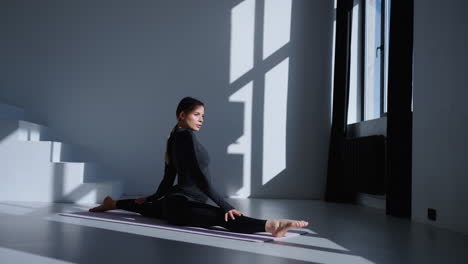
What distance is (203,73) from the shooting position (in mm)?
5582

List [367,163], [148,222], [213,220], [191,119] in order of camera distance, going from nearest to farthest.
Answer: [213,220]
[191,119]
[148,222]
[367,163]

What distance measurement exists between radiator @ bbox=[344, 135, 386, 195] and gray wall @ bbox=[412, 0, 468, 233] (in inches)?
28.6

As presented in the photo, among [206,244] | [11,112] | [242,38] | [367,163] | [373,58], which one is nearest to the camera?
[206,244]

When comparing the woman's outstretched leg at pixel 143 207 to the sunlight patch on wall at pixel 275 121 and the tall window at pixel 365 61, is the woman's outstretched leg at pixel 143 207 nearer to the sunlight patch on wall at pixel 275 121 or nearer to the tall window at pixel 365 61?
the sunlight patch on wall at pixel 275 121

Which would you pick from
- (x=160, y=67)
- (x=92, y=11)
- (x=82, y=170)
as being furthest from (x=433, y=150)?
(x=92, y=11)

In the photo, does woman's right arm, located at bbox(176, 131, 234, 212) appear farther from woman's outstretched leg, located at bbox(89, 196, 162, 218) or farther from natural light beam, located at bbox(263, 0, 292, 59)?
natural light beam, located at bbox(263, 0, 292, 59)

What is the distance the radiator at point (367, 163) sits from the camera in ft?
13.9

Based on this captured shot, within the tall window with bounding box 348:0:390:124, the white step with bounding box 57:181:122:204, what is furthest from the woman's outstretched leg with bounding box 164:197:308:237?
the tall window with bounding box 348:0:390:124

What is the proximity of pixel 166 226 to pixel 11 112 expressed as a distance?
9.43 ft

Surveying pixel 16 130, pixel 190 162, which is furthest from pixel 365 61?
pixel 16 130

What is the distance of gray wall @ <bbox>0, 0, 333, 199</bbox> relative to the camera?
5480 mm

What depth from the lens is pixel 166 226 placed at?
281 centimetres

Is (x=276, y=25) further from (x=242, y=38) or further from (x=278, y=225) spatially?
(x=278, y=225)

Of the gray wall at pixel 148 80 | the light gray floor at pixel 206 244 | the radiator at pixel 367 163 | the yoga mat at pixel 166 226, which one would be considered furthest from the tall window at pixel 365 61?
the yoga mat at pixel 166 226
